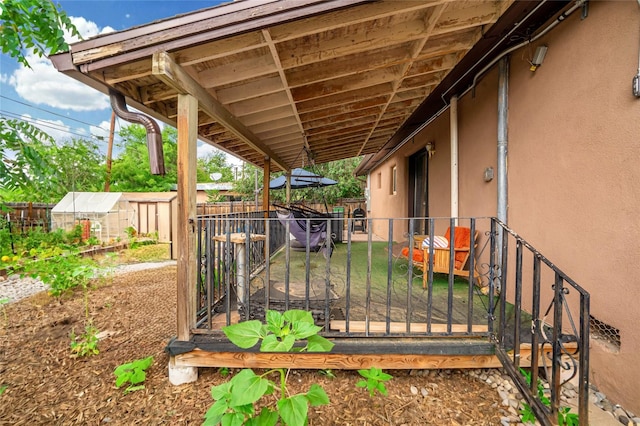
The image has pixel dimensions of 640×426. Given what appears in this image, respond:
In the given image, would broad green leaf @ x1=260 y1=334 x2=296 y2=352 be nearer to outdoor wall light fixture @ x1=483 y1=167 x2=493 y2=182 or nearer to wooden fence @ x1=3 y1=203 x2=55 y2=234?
outdoor wall light fixture @ x1=483 y1=167 x2=493 y2=182

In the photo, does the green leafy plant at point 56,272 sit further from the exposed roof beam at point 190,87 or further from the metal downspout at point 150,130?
the exposed roof beam at point 190,87

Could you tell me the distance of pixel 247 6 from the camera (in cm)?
168

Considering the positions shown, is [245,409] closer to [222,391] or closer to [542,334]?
[222,391]

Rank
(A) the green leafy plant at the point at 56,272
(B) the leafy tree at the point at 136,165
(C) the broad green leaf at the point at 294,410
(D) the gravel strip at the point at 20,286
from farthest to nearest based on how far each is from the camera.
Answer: (B) the leafy tree at the point at 136,165 < (D) the gravel strip at the point at 20,286 < (A) the green leafy plant at the point at 56,272 < (C) the broad green leaf at the point at 294,410

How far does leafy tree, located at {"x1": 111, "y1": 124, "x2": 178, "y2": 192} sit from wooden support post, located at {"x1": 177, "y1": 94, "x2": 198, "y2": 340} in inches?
639

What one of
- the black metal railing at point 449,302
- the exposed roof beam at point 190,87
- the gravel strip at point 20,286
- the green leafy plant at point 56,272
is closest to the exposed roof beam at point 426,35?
the black metal railing at point 449,302

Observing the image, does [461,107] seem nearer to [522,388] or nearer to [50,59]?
[522,388]

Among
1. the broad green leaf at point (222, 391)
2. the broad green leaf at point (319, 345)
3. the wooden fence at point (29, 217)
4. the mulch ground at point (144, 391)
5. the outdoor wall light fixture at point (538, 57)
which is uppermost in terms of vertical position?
the outdoor wall light fixture at point (538, 57)

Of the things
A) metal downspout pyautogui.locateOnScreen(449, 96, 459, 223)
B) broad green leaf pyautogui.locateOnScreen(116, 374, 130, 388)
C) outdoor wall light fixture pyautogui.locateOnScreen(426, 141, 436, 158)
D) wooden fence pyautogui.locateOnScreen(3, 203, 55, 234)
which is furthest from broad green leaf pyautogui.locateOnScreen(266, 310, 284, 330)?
wooden fence pyautogui.locateOnScreen(3, 203, 55, 234)

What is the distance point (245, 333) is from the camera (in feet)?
4.19

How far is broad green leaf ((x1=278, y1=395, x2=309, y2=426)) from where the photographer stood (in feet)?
3.40

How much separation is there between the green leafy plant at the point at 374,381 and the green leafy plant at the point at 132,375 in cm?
156

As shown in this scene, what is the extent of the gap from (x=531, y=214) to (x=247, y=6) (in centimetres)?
275

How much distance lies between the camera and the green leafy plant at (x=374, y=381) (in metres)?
1.80
